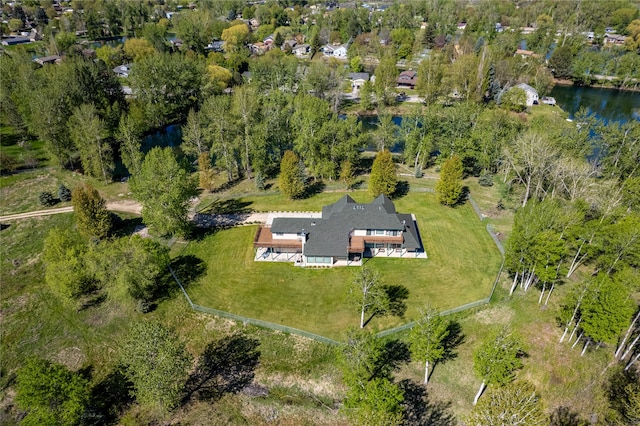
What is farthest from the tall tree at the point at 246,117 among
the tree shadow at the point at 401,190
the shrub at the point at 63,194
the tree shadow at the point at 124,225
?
the shrub at the point at 63,194

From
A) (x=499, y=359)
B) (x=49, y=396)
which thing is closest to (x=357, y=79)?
(x=499, y=359)

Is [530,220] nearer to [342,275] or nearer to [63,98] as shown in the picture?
[342,275]

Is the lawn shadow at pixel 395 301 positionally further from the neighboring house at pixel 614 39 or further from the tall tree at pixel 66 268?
the neighboring house at pixel 614 39

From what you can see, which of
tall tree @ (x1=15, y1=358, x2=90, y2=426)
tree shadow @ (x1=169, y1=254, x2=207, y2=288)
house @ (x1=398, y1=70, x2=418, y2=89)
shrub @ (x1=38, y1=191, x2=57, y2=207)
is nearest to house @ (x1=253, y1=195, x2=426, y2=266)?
tree shadow @ (x1=169, y1=254, x2=207, y2=288)

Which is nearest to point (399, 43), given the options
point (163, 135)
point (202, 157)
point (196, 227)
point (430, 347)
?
point (163, 135)

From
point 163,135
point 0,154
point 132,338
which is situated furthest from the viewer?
point 163,135

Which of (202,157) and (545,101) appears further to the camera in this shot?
(545,101)
